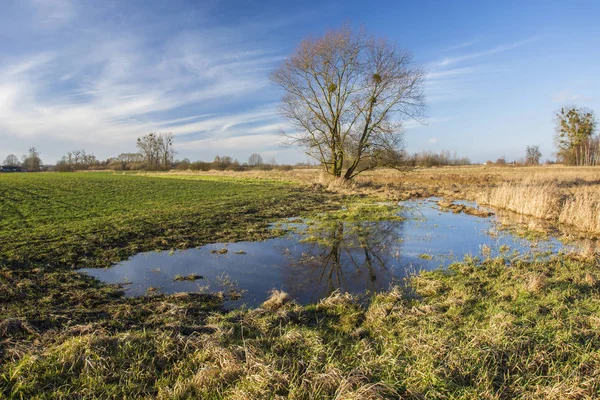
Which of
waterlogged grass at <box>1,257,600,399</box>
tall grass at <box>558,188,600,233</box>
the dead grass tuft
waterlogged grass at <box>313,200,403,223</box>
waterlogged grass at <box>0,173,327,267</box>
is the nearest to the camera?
waterlogged grass at <box>1,257,600,399</box>

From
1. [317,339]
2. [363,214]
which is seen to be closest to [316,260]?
[317,339]

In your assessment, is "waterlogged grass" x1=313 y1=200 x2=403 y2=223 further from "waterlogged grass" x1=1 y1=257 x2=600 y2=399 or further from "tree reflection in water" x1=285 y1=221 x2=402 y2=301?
"waterlogged grass" x1=1 y1=257 x2=600 y2=399

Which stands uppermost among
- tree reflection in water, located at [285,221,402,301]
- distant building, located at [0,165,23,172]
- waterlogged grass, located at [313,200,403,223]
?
distant building, located at [0,165,23,172]

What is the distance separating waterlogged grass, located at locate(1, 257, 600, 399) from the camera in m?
3.28

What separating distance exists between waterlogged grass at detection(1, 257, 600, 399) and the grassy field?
0.05 feet

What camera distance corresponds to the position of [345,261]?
8695 mm

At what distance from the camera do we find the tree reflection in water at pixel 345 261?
6.89m

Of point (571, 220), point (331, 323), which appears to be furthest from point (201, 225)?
point (571, 220)

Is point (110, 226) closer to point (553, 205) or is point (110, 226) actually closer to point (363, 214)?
point (363, 214)

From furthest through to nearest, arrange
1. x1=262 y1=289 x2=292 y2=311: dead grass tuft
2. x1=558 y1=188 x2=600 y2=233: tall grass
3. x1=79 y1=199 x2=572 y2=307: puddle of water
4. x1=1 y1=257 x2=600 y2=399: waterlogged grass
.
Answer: x1=558 y1=188 x2=600 y2=233: tall grass
x1=79 y1=199 x2=572 y2=307: puddle of water
x1=262 y1=289 x2=292 y2=311: dead grass tuft
x1=1 y1=257 x2=600 y2=399: waterlogged grass

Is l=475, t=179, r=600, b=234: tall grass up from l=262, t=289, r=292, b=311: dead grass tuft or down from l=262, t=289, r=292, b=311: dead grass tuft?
up

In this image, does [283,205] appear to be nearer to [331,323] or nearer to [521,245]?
[521,245]

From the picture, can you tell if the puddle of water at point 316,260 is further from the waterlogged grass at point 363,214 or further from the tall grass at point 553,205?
the tall grass at point 553,205

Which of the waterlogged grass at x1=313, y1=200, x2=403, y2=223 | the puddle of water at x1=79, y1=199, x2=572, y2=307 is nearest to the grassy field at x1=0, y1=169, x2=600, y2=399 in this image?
the puddle of water at x1=79, y1=199, x2=572, y2=307
